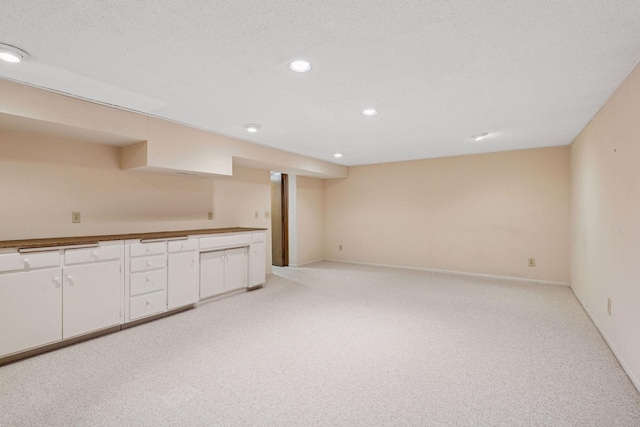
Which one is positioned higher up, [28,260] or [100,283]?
[28,260]

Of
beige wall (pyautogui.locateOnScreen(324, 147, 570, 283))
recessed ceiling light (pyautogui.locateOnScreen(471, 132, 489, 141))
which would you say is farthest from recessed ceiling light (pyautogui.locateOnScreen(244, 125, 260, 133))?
beige wall (pyautogui.locateOnScreen(324, 147, 570, 283))

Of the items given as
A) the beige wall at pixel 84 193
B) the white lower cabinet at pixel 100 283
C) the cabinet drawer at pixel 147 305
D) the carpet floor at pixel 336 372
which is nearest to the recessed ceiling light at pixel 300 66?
the carpet floor at pixel 336 372

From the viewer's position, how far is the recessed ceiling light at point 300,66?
202 centimetres

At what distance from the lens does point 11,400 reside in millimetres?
1853

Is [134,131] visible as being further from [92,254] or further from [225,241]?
[225,241]

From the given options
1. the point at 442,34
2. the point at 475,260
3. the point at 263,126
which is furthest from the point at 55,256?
the point at 475,260

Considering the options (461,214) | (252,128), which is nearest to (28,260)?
(252,128)

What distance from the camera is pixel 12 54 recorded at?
1862 millimetres

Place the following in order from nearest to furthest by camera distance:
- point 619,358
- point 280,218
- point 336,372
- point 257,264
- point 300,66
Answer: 1. point 300,66
2. point 336,372
3. point 619,358
4. point 257,264
5. point 280,218

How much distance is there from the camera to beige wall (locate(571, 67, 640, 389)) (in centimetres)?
205

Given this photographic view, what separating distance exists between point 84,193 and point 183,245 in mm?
1137

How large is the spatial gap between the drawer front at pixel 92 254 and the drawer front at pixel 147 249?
137 millimetres

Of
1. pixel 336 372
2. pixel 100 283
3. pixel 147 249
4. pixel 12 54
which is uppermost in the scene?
pixel 12 54

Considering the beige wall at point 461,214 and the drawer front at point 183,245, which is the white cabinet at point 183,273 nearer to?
the drawer front at point 183,245
